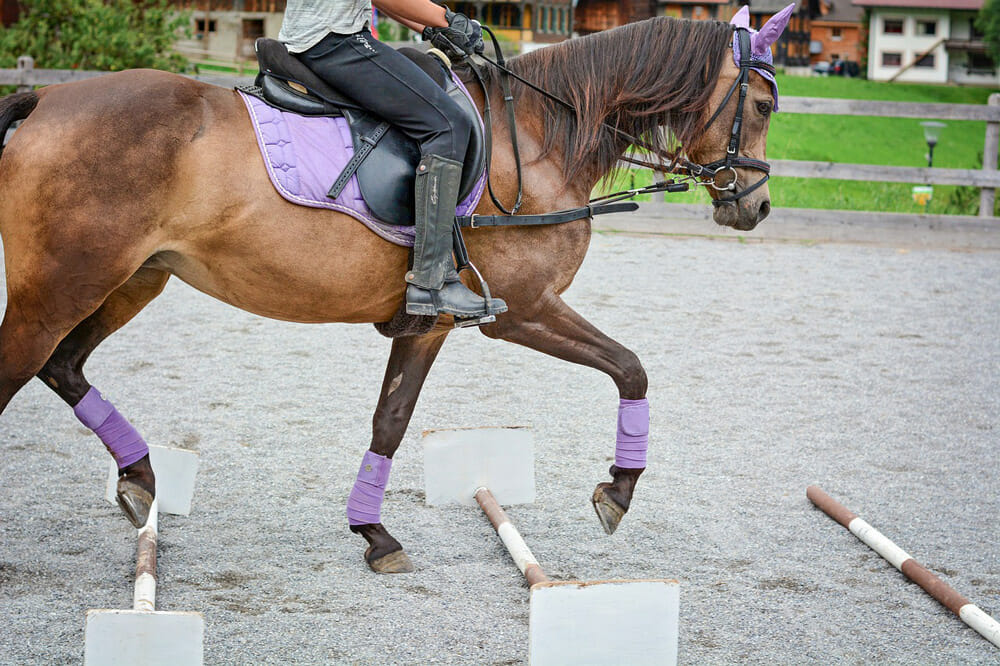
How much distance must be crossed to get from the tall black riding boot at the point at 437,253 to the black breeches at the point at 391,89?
0.26 ft

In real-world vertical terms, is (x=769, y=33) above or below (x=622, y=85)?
above

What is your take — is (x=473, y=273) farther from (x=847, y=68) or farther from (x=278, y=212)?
(x=847, y=68)

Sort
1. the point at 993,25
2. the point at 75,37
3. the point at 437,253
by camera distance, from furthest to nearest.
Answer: the point at 993,25, the point at 75,37, the point at 437,253

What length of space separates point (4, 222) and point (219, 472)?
204cm

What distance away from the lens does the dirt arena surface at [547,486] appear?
385cm

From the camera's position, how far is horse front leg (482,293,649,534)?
4.19 m

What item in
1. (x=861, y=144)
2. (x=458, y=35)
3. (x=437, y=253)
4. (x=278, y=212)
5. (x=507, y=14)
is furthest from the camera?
(x=507, y=14)

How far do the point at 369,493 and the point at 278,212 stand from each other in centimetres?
127

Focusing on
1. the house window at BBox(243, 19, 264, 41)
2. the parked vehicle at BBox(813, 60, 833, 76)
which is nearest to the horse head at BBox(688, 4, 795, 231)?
the house window at BBox(243, 19, 264, 41)

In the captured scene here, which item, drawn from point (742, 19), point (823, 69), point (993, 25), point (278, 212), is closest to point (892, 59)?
point (823, 69)

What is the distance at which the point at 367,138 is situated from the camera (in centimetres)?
389

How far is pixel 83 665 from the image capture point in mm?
3422

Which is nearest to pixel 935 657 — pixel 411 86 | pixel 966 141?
pixel 411 86

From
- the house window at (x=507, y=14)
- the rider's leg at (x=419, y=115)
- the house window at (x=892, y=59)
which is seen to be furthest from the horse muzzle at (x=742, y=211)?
the house window at (x=892, y=59)
